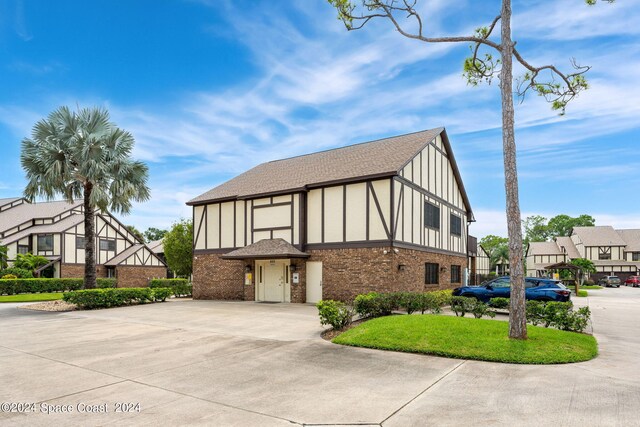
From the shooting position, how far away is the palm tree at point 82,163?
20859 mm

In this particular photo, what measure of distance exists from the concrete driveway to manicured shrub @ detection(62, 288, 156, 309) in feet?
26.0

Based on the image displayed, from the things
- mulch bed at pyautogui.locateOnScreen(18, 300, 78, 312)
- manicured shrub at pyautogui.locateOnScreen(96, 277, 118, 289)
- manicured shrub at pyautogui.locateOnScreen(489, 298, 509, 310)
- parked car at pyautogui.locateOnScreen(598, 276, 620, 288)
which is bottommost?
parked car at pyautogui.locateOnScreen(598, 276, 620, 288)

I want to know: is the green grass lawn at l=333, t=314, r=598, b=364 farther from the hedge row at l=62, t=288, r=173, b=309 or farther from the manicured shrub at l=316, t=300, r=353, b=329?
the hedge row at l=62, t=288, r=173, b=309

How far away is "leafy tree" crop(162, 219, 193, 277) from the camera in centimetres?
3481

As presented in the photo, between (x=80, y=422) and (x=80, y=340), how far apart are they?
6632 mm

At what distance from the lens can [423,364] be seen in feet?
26.6

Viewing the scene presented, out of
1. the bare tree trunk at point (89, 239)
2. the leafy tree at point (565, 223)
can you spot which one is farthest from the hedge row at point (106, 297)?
the leafy tree at point (565, 223)

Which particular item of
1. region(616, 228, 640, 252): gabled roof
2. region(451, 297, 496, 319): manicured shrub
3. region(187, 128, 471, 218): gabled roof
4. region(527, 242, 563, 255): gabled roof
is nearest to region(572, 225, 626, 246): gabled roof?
region(616, 228, 640, 252): gabled roof

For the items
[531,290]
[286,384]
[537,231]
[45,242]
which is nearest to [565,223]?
[537,231]

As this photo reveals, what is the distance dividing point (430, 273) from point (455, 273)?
513 cm

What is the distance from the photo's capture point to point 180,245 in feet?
114

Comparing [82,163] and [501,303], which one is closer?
[501,303]

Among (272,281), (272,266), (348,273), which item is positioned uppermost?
(272,266)

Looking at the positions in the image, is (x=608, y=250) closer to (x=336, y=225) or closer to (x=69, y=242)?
(x=336, y=225)
